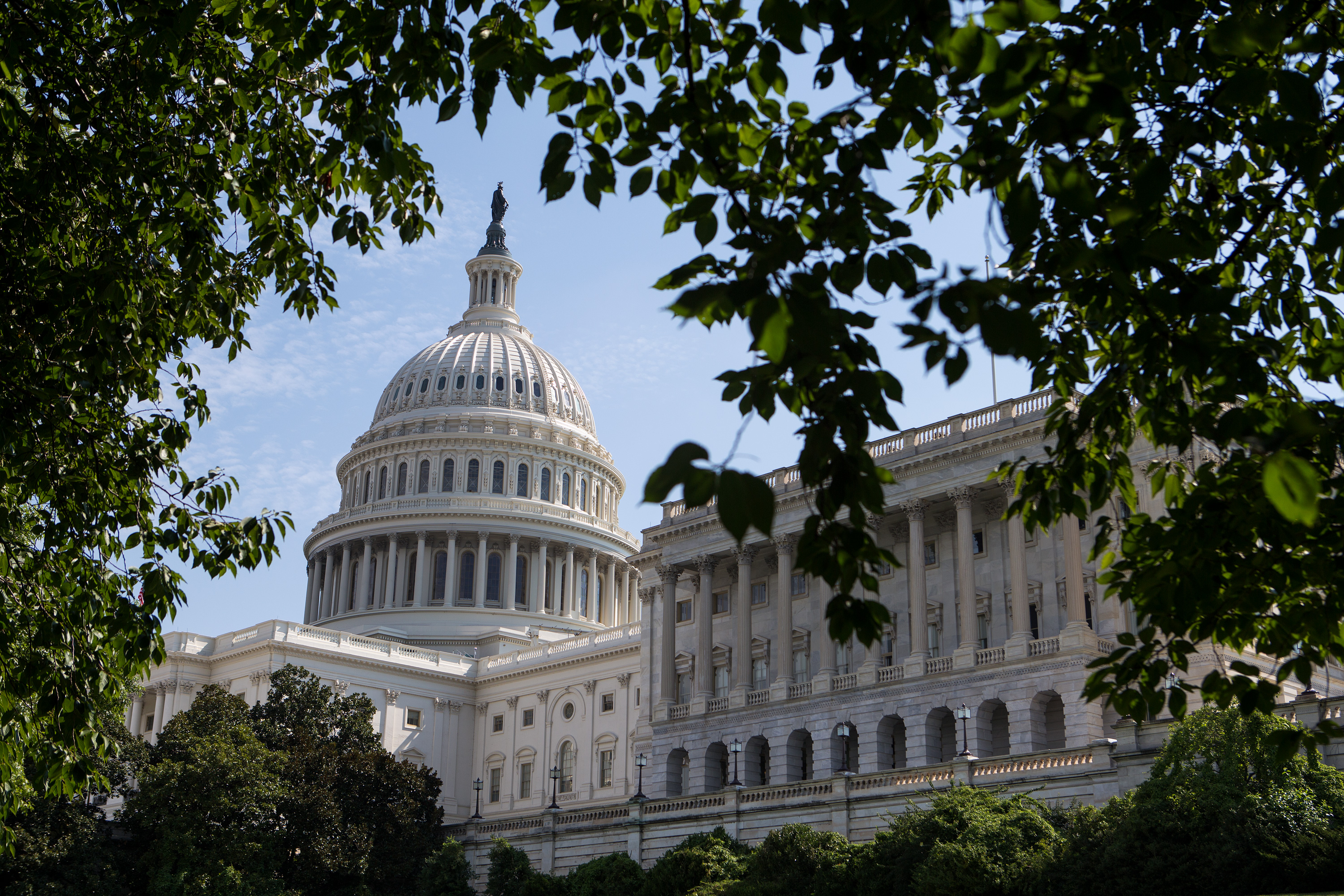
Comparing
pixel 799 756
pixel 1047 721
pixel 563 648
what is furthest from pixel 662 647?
pixel 563 648

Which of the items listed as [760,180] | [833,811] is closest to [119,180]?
[760,180]

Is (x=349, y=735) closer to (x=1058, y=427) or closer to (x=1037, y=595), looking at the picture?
(x=1037, y=595)

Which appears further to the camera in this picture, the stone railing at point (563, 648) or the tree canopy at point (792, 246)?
the stone railing at point (563, 648)

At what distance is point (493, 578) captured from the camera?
114m

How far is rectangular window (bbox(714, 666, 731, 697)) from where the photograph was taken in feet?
233

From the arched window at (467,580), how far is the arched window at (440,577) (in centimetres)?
122

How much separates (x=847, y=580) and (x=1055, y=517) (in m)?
4.22

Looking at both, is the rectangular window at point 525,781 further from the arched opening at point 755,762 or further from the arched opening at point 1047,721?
the arched opening at point 1047,721

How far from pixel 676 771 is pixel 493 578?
48.3 meters

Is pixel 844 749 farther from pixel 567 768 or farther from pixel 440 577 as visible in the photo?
pixel 440 577

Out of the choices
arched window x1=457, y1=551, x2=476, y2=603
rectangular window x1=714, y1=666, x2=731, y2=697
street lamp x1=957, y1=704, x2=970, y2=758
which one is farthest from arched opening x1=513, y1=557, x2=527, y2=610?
street lamp x1=957, y1=704, x2=970, y2=758

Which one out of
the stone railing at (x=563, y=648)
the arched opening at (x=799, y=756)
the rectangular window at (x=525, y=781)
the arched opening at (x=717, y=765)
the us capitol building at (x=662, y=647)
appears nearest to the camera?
the us capitol building at (x=662, y=647)

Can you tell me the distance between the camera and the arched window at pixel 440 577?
112 m

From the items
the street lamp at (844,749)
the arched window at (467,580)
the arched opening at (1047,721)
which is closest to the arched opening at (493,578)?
the arched window at (467,580)
